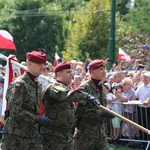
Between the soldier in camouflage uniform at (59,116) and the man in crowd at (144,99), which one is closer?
the soldier in camouflage uniform at (59,116)

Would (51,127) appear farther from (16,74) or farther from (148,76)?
(148,76)

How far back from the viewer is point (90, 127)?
370 inches

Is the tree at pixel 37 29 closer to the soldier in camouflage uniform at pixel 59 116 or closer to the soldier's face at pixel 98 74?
the soldier's face at pixel 98 74

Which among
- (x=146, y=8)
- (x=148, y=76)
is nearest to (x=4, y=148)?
(x=148, y=76)

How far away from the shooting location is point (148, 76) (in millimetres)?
13086

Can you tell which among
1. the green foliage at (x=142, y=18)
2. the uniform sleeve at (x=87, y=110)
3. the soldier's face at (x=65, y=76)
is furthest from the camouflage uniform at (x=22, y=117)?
the green foliage at (x=142, y=18)

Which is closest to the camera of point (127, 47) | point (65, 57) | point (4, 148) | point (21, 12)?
point (4, 148)

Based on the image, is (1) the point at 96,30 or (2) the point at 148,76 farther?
(1) the point at 96,30

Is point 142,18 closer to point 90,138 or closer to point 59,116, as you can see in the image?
point 90,138

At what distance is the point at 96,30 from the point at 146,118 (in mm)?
19742

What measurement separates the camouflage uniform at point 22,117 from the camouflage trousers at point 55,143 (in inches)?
10.9

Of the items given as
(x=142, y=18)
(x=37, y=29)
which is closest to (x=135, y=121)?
(x=142, y=18)

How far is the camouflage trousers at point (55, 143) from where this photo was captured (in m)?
8.80

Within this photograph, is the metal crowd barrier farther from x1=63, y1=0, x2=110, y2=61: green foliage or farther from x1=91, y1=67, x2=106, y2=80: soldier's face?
x1=63, y1=0, x2=110, y2=61: green foliage
